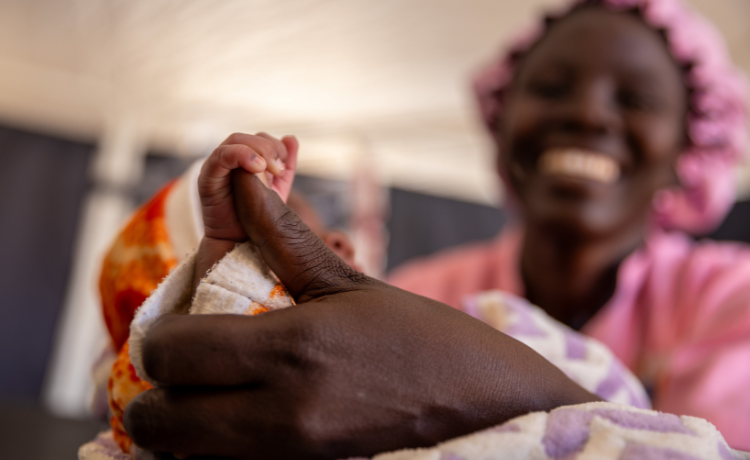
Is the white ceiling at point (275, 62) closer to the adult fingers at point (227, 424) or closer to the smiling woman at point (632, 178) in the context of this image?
the smiling woman at point (632, 178)

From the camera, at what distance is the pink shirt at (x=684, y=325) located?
0.51 m

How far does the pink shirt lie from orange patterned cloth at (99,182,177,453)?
1.68 ft

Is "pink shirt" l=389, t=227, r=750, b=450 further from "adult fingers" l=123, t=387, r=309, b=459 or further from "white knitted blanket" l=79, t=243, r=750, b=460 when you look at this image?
"adult fingers" l=123, t=387, r=309, b=459

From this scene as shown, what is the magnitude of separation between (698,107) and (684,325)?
0.33 meters

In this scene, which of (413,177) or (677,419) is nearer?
(677,419)

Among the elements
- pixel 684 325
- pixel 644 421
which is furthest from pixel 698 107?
pixel 644 421

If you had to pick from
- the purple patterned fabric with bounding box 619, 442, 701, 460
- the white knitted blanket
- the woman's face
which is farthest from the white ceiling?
the purple patterned fabric with bounding box 619, 442, 701, 460

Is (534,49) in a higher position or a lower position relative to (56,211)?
higher

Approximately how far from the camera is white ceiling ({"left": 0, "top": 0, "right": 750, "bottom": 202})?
1.04 metres

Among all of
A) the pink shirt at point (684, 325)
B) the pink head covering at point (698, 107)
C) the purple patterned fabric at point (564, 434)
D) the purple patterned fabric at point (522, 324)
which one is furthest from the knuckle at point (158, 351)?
the pink head covering at point (698, 107)

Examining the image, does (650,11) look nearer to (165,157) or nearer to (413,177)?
(413,177)

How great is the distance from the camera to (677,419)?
9.0 inches

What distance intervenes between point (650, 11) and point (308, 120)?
3.53 feet

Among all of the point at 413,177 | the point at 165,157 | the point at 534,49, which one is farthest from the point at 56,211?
the point at 534,49
